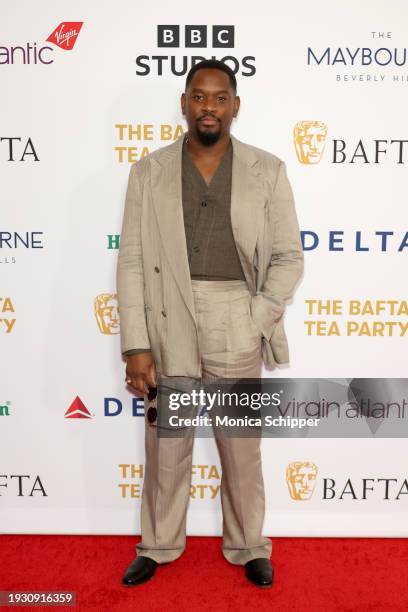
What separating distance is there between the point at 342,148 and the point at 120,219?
106 centimetres

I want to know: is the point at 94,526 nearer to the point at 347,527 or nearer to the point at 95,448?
the point at 95,448

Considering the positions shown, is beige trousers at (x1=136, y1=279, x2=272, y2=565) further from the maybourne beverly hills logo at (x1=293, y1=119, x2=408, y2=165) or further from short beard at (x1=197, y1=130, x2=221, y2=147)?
the maybourne beverly hills logo at (x1=293, y1=119, x2=408, y2=165)

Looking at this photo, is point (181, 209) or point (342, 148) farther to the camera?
point (342, 148)

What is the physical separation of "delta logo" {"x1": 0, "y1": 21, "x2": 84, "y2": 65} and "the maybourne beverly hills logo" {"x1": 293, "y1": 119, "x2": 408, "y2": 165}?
1.07m

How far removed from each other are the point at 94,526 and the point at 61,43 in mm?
2286

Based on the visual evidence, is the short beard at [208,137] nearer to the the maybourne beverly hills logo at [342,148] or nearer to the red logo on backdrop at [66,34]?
the the maybourne beverly hills logo at [342,148]

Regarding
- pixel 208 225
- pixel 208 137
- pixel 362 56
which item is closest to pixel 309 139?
pixel 362 56

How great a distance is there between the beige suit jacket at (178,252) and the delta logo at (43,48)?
0.69 meters

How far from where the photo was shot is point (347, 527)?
3.17 m


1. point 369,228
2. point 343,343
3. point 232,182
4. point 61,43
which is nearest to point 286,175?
point 232,182

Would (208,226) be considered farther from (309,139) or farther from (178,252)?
(309,139)

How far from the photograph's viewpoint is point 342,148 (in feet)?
9.52

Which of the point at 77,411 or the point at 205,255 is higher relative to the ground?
the point at 205,255

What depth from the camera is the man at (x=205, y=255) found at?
252cm
